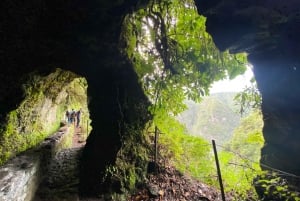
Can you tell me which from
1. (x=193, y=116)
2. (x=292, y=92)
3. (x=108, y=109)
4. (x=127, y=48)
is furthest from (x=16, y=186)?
(x=193, y=116)

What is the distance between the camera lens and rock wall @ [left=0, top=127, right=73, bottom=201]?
154 inches

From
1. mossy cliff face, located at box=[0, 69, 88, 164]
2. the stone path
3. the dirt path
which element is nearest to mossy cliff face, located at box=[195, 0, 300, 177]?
the stone path

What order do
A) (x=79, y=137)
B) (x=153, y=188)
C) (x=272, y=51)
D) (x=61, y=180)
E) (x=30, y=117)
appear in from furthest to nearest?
(x=79, y=137), (x=30, y=117), (x=61, y=180), (x=153, y=188), (x=272, y=51)

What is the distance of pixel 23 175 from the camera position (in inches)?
184

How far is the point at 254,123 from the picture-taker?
12773mm

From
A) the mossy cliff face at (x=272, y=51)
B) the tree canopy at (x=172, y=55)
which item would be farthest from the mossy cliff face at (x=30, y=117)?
Result: the mossy cliff face at (x=272, y=51)

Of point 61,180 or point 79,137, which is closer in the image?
point 61,180

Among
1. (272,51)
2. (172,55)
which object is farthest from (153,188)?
(272,51)

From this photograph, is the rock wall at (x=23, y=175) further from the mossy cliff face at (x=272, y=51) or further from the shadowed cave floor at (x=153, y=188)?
the mossy cliff face at (x=272, y=51)

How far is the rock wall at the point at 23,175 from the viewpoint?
154 inches

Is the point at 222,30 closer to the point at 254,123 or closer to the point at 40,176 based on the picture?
the point at 40,176

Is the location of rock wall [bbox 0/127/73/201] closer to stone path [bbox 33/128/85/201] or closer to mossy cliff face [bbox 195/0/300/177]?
stone path [bbox 33/128/85/201]

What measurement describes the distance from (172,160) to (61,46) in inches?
182

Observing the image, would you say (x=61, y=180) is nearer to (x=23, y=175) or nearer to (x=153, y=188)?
(x=23, y=175)
